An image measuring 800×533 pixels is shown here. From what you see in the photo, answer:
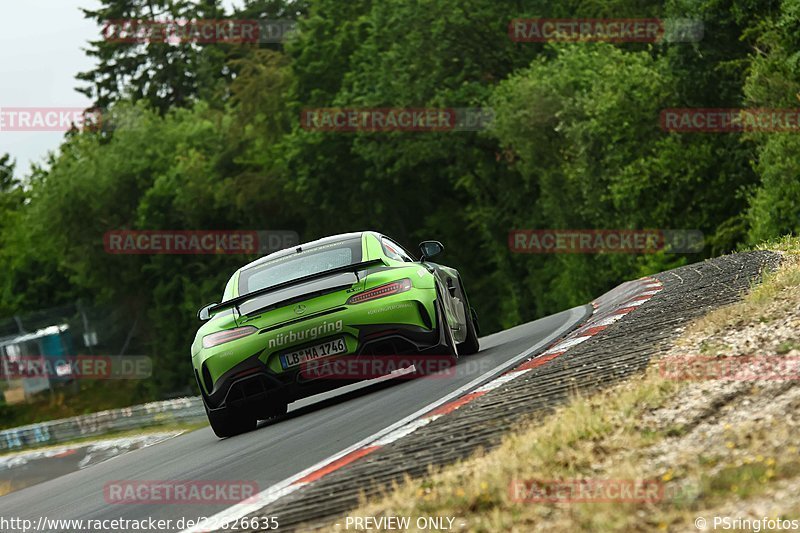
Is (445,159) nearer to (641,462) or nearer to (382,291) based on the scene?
(382,291)

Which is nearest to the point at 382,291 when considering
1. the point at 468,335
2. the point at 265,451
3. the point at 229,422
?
the point at 229,422

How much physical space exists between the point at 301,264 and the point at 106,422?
20.4 m

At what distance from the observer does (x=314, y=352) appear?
10711 millimetres

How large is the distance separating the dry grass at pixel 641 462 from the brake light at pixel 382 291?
3920 millimetres

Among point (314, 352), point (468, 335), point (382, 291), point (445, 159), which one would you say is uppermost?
point (445, 159)

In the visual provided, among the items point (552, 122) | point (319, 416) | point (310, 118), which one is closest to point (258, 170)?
point (310, 118)

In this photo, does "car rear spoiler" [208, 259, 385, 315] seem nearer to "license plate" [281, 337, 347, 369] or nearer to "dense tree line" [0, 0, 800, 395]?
"license plate" [281, 337, 347, 369]

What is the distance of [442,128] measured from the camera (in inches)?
1836

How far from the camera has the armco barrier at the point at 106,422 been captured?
26141mm

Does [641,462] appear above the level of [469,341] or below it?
above

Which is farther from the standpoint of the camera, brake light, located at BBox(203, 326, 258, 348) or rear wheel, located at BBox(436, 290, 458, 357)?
rear wheel, located at BBox(436, 290, 458, 357)

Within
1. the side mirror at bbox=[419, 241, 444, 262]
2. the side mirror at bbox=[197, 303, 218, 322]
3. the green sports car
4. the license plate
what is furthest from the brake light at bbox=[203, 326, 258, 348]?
the side mirror at bbox=[419, 241, 444, 262]

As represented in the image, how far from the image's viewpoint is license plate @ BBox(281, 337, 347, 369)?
35.1ft

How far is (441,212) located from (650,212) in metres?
18.3
